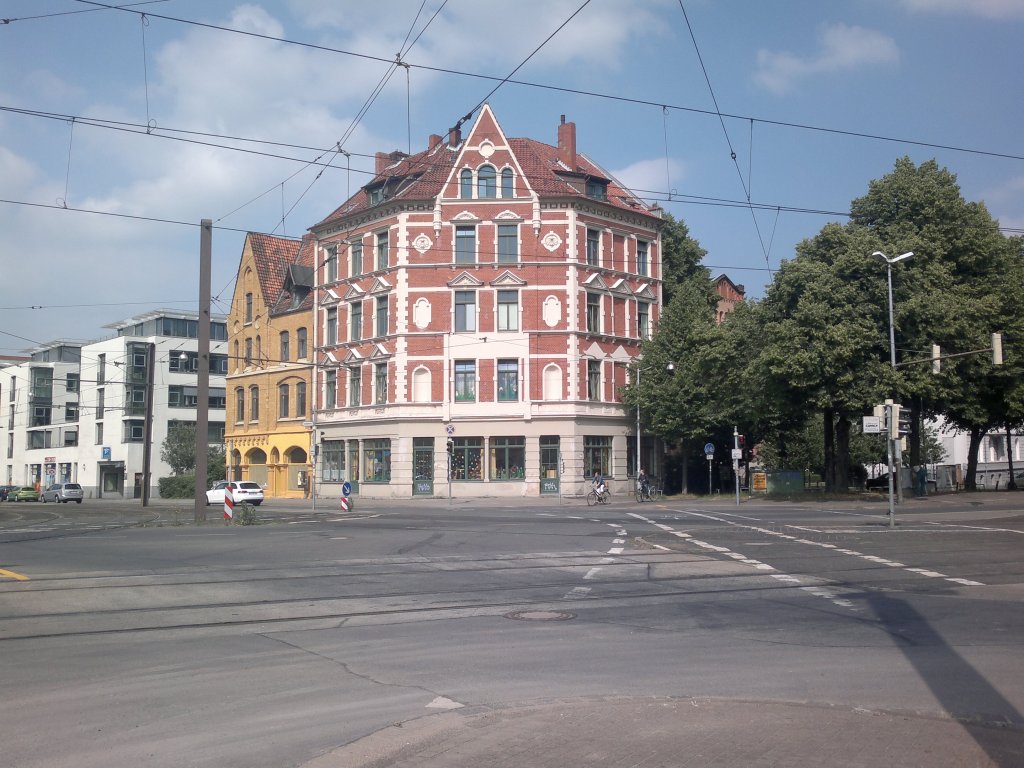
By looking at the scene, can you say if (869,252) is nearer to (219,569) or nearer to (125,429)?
(219,569)

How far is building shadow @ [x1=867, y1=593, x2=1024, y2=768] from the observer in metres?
6.07

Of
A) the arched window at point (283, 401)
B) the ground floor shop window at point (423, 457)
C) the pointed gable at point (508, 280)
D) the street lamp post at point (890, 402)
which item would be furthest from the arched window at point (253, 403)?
the street lamp post at point (890, 402)

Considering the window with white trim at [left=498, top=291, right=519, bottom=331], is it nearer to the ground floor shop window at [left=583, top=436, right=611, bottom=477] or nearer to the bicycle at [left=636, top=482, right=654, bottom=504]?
the ground floor shop window at [left=583, top=436, right=611, bottom=477]

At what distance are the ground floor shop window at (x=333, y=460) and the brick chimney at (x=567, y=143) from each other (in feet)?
68.2

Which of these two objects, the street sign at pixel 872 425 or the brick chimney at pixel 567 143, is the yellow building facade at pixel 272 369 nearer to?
the brick chimney at pixel 567 143

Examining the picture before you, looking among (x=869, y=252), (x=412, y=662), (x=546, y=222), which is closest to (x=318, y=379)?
(x=546, y=222)

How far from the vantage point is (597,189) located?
53.4 meters

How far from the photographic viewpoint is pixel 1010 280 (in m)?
42.8

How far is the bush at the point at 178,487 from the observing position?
64.3m

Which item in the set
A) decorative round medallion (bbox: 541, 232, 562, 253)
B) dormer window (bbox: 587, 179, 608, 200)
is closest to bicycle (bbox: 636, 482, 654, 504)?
decorative round medallion (bbox: 541, 232, 562, 253)

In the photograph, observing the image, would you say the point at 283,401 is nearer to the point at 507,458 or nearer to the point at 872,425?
the point at 507,458

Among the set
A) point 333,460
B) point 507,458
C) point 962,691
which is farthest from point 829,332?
point 962,691

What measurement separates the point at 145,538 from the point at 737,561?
14.6 metres

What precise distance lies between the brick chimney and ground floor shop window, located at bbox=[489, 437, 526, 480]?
16357 millimetres
